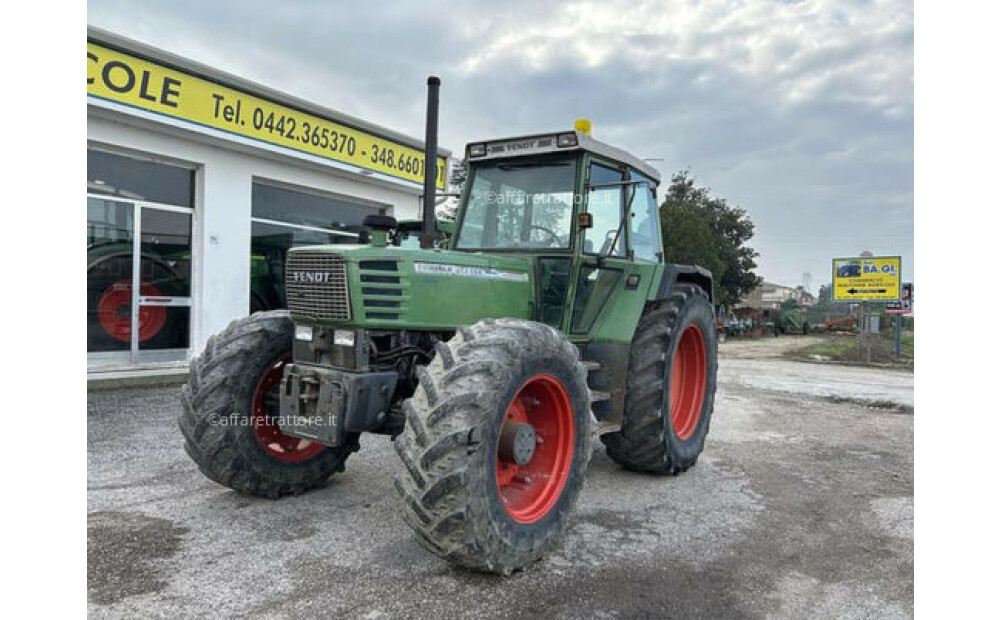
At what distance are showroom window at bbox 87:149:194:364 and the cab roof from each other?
5914mm

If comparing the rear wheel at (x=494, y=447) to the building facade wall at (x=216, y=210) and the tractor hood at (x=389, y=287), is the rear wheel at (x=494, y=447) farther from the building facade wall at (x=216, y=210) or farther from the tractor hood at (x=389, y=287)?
the building facade wall at (x=216, y=210)

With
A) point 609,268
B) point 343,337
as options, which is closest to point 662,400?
point 609,268

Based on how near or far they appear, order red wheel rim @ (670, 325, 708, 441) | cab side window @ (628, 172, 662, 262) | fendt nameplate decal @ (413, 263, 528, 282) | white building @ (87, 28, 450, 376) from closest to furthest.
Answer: fendt nameplate decal @ (413, 263, 528, 282) < cab side window @ (628, 172, 662, 262) < red wheel rim @ (670, 325, 708, 441) < white building @ (87, 28, 450, 376)

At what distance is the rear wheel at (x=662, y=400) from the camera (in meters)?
4.59

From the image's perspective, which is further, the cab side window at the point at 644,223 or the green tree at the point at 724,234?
the green tree at the point at 724,234

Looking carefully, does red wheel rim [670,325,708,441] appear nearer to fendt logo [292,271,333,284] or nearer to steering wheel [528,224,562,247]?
steering wheel [528,224,562,247]

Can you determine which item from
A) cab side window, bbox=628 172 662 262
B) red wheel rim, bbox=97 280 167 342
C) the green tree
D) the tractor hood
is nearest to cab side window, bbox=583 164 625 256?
cab side window, bbox=628 172 662 262

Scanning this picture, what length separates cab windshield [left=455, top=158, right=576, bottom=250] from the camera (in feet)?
14.7

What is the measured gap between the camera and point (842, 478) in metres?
5.10

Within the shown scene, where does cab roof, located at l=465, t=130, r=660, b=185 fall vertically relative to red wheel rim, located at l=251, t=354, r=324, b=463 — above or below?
above

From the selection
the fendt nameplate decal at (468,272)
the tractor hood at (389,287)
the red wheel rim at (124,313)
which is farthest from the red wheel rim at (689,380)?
the red wheel rim at (124,313)

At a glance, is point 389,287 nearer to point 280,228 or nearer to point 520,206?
point 520,206

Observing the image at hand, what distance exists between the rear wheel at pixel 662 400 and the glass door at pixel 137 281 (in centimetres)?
678

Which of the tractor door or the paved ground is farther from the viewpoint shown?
the tractor door
